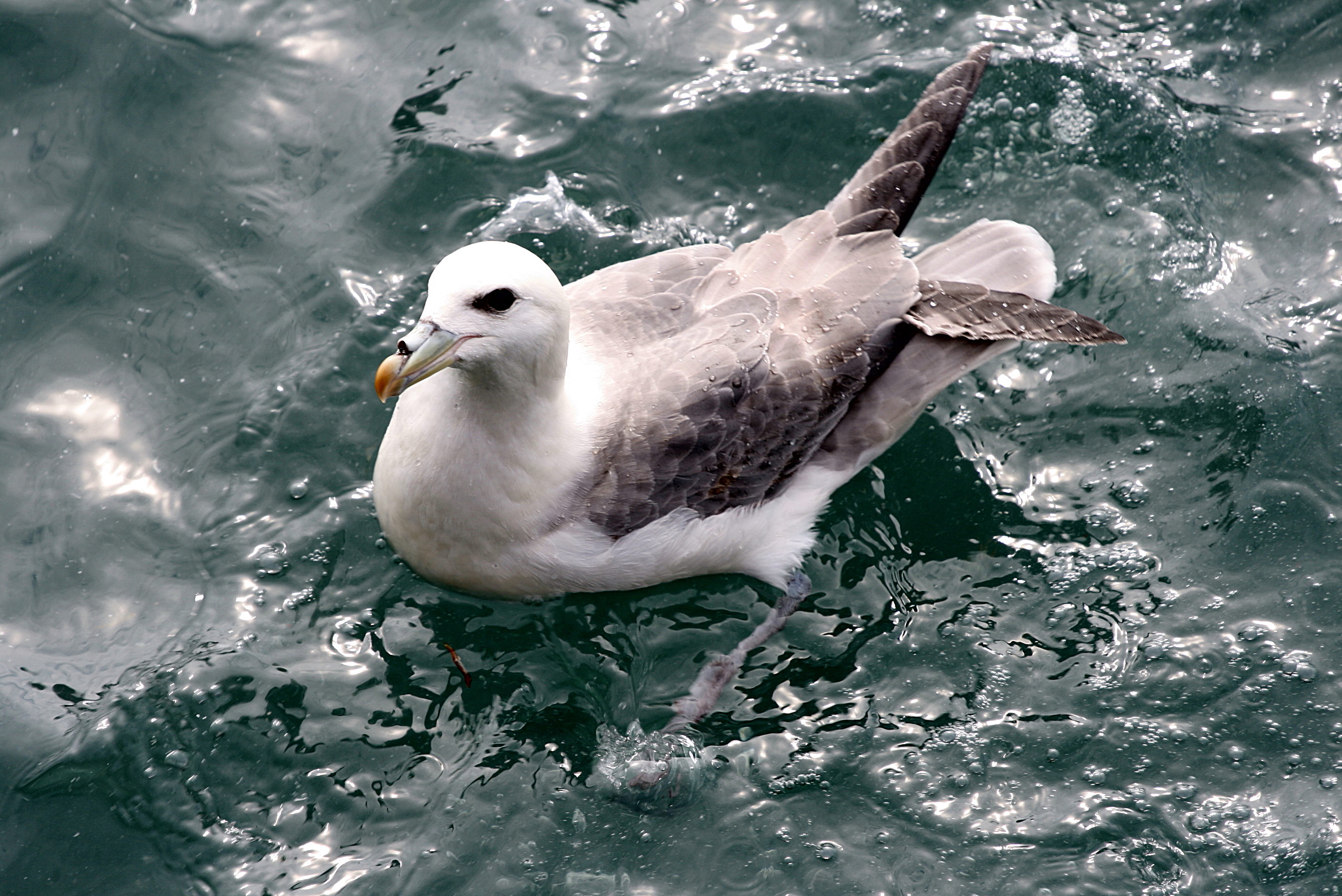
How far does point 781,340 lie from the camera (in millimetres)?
5035

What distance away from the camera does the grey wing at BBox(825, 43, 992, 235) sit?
17.7ft

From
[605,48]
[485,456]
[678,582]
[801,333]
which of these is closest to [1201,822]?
[678,582]

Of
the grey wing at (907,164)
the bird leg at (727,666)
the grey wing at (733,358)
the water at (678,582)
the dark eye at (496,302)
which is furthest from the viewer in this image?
the grey wing at (907,164)

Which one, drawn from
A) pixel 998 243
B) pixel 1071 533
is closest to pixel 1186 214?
pixel 998 243

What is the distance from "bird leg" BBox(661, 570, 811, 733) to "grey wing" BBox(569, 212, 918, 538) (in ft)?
1.64

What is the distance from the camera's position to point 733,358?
486 centimetres

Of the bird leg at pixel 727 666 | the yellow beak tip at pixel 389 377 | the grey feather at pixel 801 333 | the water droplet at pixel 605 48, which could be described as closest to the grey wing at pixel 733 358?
the grey feather at pixel 801 333

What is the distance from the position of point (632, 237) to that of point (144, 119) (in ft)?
9.24

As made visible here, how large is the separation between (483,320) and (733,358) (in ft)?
3.79

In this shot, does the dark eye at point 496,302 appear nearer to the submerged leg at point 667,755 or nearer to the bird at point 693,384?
the bird at point 693,384

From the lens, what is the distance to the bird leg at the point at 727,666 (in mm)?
5008

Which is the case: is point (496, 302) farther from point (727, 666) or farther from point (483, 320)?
point (727, 666)

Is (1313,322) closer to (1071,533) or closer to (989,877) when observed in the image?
(1071,533)

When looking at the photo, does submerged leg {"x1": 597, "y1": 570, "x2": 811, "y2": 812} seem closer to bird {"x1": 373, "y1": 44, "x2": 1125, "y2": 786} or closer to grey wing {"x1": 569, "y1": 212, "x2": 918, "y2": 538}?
bird {"x1": 373, "y1": 44, "x2": 1125, "y2": 786}
